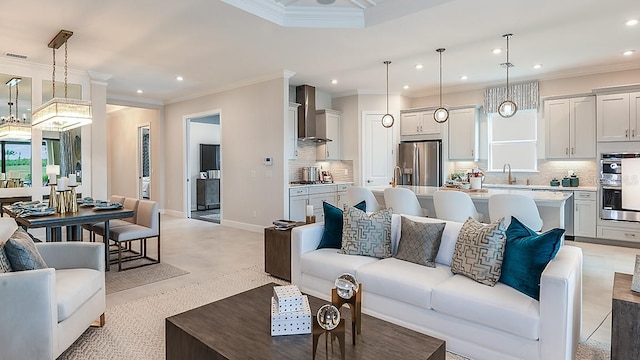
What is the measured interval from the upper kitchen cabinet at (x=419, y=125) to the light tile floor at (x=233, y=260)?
3.05 meters

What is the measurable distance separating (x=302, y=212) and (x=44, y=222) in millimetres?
3846

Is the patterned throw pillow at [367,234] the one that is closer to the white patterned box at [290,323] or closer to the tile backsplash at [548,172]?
the white patterned box at [290,323]

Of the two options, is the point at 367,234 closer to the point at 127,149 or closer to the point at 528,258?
the point at 528,258

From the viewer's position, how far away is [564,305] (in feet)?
6.38

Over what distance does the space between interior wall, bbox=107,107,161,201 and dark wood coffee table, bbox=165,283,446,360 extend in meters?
7.48

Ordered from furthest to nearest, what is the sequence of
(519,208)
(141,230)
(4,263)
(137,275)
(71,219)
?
(141,230) → (137,275) → (519,208) → (71,219) → (4,263)

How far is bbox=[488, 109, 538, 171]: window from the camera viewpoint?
671 centimetres

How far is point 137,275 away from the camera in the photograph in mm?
4023

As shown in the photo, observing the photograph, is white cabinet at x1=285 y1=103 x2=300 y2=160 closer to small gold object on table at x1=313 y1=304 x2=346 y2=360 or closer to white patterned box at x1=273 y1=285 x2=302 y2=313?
white patterned box at x1=273 y1=285 x2=302 y2=313

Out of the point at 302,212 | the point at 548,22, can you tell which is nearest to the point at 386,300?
the point at 548,22

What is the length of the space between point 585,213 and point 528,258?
4.40 m

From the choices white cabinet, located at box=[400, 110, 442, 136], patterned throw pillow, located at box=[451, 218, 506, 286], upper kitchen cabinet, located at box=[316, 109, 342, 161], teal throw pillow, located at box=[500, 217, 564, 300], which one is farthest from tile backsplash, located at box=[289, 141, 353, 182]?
teal throw pillow, located at box=[500, 217, 564, 300]

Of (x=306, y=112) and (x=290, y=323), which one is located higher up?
(x=306, y=112)

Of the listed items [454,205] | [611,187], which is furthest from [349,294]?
[611,187]
